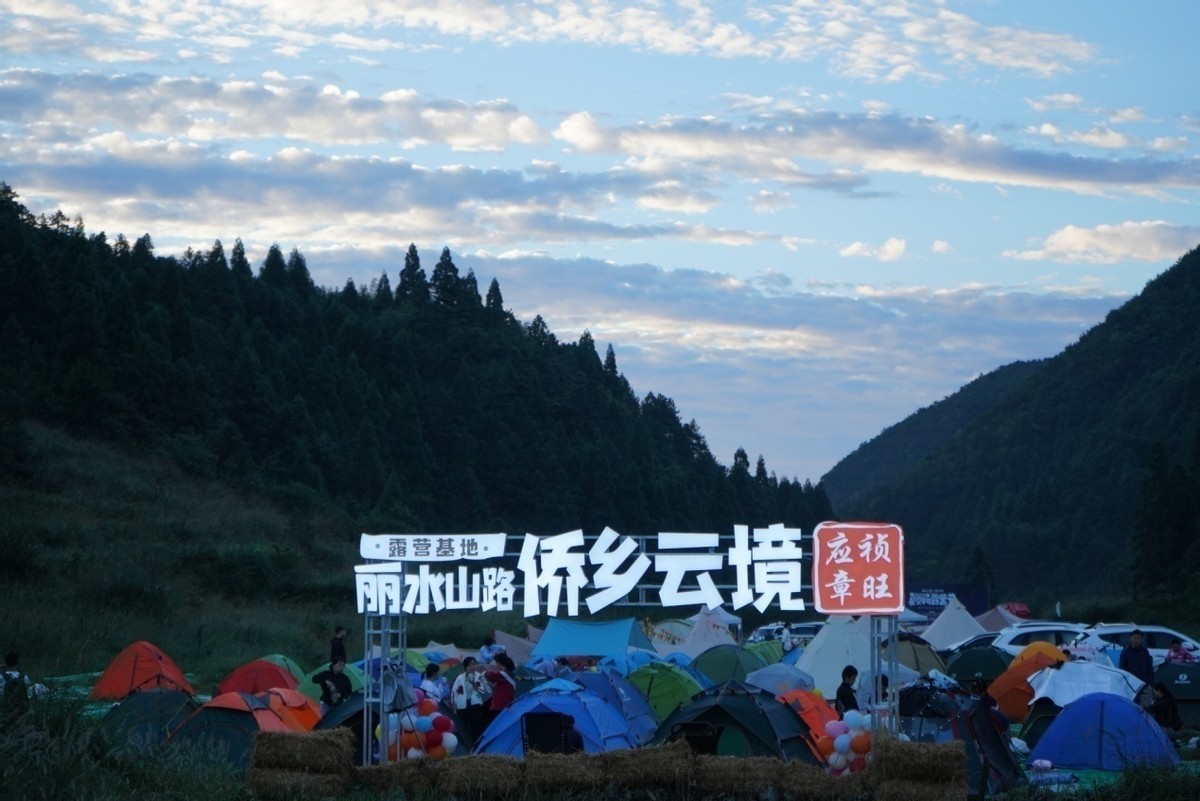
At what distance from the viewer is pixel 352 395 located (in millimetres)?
73500

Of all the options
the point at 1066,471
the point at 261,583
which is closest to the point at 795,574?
the point at 261,583

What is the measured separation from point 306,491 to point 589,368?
4990 centimetres

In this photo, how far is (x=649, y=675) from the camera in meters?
21.0

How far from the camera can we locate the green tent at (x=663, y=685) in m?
20.8

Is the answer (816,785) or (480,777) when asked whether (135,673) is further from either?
(816,785)

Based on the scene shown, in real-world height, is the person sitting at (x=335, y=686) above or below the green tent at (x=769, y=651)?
above

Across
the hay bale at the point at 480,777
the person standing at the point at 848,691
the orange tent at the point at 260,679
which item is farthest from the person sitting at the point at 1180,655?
the hay bale at the point at 480,777

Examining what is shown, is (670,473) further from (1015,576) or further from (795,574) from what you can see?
(795,574)

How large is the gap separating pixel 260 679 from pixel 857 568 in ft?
38.5

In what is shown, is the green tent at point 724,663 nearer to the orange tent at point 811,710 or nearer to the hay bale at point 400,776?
the orange tent at point 811,710

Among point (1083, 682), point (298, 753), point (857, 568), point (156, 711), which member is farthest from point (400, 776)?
point (1083, 682)

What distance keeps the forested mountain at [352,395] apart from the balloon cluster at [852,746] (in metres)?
32.4

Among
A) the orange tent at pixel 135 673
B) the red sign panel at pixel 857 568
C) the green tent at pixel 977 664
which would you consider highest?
the red sign panel at pixel 857 568

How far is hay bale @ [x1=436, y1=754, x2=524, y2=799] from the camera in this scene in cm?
1298
